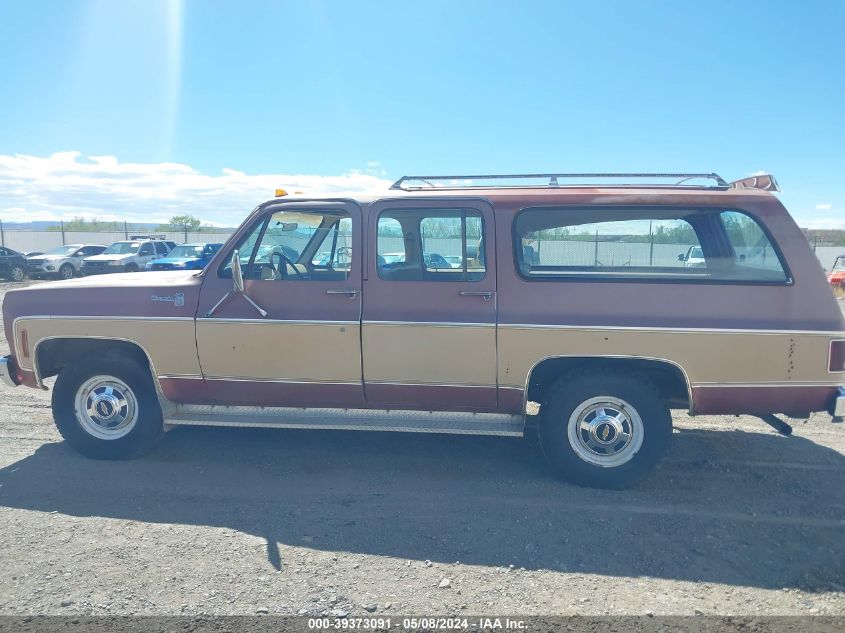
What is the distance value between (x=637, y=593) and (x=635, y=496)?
3.97 feet

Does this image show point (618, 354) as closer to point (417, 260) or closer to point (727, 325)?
point (727, 325)

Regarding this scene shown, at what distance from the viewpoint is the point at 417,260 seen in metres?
4.84

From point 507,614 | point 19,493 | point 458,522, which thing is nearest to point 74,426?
point 19,493

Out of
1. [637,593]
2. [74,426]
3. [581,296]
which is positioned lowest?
[637,593]

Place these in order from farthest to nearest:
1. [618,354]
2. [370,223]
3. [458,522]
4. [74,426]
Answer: [74,426]
[370,223]
[618,354]
[458,522]

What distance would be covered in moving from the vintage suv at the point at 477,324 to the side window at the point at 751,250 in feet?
0.03

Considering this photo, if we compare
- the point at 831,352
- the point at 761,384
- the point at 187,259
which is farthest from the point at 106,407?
the point at 187,259

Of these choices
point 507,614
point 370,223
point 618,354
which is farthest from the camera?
point 370,223

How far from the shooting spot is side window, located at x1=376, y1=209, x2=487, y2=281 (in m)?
4.67

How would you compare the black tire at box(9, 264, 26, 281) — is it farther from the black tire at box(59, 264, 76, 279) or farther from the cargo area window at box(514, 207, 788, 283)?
the cargo area window at box(514, 207, 788, 283)

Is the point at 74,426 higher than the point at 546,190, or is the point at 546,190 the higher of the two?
the point at 546,190

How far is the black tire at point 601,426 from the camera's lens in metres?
4.49

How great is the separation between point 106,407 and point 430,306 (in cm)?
272

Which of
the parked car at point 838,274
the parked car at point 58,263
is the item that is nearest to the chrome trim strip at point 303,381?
the parked car at point 838,274
